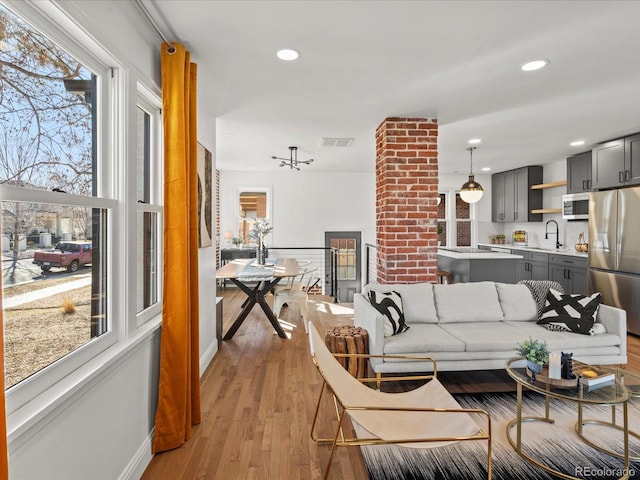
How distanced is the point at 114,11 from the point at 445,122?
3.46m

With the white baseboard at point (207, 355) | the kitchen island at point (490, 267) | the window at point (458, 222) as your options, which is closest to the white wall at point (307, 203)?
the window at point (458, 222)

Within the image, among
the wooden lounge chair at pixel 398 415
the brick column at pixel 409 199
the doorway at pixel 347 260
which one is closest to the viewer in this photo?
the wooden lounge chair at pixel 398 415

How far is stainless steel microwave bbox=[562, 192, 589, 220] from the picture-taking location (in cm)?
594

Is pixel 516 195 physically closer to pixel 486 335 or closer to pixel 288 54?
pixel 486 335

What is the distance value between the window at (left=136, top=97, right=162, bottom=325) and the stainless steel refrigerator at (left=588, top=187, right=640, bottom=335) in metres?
5.27

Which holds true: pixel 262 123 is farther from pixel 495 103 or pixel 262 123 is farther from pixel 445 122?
pixel 495 103

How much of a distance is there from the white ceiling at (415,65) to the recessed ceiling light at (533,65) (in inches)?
2.4

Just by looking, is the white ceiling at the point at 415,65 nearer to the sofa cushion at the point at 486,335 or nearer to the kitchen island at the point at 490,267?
the kitchen island at the point at 490,267

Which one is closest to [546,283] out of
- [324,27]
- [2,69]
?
[324,27]

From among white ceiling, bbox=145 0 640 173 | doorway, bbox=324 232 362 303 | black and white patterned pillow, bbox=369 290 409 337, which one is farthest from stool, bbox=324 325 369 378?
doorway, bbox=324 232 362 303

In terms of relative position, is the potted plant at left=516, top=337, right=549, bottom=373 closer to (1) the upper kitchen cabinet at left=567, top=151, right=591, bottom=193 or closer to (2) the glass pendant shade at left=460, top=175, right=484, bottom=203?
(2) the glass pendant shade at left=460, top=175, right=484, bottom=203

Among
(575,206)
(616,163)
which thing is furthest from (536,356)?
(575,206)

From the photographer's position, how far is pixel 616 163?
5.04m

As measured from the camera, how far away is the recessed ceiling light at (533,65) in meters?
2.73
